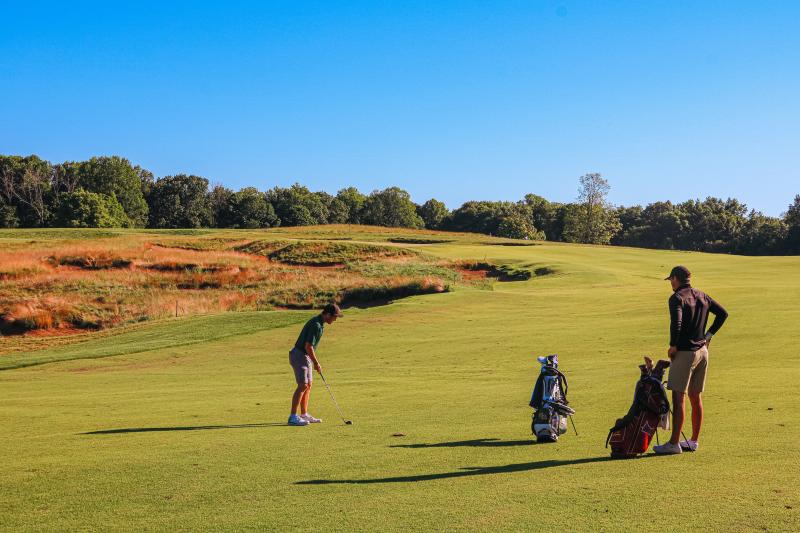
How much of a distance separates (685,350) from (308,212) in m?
141

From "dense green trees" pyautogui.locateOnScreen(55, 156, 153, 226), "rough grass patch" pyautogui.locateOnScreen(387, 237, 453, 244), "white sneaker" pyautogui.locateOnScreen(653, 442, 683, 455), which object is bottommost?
"white sneaker" pyautogui.locateOnScreen(653, 442, 683, 455)

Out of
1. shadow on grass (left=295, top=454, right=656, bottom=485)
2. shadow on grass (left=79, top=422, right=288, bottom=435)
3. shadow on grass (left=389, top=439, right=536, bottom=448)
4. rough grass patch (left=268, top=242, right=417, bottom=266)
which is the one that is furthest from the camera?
rough grass patch (left=268, top=242, right=417, bottom=266)

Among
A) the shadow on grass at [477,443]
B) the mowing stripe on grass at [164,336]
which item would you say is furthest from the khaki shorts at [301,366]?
the mowing stripe on grass at [164,336]

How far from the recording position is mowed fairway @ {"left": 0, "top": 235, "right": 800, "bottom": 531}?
7648mm

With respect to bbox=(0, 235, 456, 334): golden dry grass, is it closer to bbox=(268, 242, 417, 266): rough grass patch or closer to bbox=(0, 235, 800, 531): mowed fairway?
bbox=(268, 242, 417, 266): rough grass patch

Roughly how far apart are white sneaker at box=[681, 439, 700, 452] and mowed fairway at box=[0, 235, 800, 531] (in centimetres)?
10

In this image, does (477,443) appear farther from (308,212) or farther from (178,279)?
(308,212)

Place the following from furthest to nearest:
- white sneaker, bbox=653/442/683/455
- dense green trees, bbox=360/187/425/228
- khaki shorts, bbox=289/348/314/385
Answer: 1. dense green trees, bbox=360/187/425/228
2. khaki shorts, bbox=289/348/314/385
3. white sneaker, bbox=653/442/683/455

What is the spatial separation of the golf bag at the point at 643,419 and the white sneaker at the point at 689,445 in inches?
14.1

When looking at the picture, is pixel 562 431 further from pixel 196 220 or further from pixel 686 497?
pixel 196 220

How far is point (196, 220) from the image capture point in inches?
5423

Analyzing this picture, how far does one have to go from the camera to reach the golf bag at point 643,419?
384 inches

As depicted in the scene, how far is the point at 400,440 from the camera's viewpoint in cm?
1120

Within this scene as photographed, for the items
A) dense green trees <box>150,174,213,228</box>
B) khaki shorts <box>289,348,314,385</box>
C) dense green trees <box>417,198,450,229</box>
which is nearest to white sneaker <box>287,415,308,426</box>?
khaki shorts <box>289,348,314,385</box>
